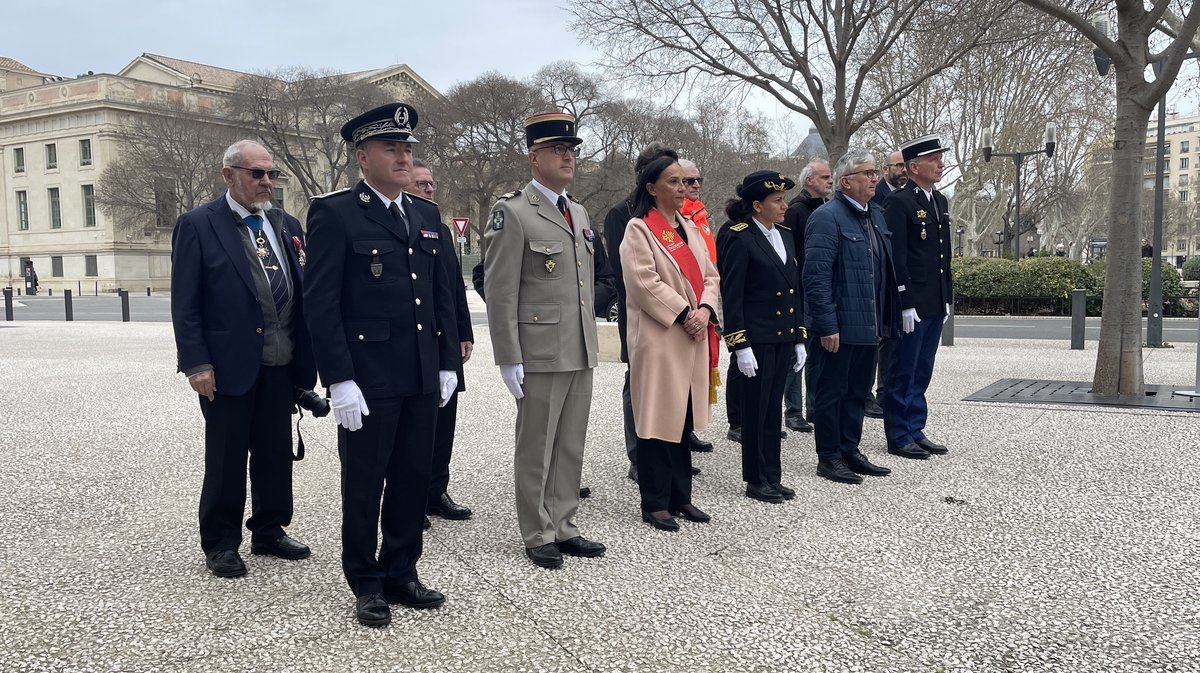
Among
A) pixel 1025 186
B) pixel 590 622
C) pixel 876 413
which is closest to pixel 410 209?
pixel 590 622

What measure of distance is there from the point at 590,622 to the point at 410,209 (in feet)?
6.38

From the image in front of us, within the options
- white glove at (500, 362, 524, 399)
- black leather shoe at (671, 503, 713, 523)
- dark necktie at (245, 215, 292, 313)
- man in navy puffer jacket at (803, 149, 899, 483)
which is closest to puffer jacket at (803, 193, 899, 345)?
man in navy puffer jacket at (803, 149, 899, 483)

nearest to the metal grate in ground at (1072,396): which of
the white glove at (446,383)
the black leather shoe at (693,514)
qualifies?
the black leather shoe at (693,514)

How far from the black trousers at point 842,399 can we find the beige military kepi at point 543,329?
2.20m

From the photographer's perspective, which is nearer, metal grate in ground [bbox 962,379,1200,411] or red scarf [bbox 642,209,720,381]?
red scarf [bbox 642,209,720,381]

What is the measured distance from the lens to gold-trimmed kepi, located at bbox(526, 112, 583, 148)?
4.44 metres

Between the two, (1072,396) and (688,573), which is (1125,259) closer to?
(1072,396)

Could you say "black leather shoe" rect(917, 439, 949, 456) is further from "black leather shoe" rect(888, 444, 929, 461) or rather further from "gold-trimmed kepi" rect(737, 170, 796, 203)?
"gold-trimmed kepi" rect(737, 170, 796, 203)

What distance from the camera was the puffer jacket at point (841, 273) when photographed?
20.0ft

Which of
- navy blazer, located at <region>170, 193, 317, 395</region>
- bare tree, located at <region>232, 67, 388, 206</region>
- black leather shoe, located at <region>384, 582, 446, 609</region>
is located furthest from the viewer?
bare tree, located at <region>232, 67, 388, 206</region>

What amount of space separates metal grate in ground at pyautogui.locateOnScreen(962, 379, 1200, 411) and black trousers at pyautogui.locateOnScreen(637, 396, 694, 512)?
16.7 feet

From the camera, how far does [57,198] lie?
6775cm

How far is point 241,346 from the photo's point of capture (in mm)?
4238

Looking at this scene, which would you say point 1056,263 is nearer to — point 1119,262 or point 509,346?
point 1119,262
